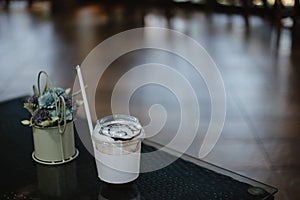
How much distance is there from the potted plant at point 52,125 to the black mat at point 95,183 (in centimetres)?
4

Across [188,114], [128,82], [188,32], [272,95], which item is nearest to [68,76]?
[128,82]

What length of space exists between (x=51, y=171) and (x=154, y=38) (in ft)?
11.1

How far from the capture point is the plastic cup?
1459 millimetres

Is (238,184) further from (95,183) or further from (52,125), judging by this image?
(52,125)

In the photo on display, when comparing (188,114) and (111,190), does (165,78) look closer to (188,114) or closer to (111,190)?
(188,114)

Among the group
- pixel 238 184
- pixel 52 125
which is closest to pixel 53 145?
pixel 52 125

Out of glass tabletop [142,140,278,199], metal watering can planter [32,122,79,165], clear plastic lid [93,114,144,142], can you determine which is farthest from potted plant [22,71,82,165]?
glass tabletop [142,140,278,199]

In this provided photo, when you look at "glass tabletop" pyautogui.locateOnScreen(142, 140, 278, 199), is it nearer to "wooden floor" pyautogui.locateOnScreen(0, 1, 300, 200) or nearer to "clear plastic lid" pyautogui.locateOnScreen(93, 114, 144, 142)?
"clear plastic lid" pyautogui.locateOnScreen(93, 114, 144, 142)

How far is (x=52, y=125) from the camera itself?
1.60m

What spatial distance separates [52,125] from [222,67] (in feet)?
8.42

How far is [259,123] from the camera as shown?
2791mm

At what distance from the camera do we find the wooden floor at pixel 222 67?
2.41 meters

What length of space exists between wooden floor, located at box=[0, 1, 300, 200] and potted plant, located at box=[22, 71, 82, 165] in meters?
0.93

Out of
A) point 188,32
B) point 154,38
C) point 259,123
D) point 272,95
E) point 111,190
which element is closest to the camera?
point 111,190
